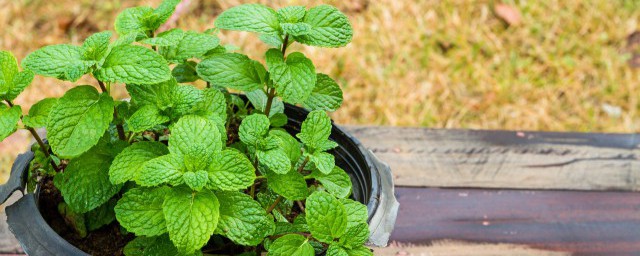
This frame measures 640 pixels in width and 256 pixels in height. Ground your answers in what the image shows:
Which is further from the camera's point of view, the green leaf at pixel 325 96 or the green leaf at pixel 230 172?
the green leaf at pixel 325 96

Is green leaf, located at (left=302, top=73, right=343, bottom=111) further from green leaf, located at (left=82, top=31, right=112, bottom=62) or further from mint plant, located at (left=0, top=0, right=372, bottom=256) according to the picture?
green leaf, located at (left=82, top=31, right=112, bottom=62)

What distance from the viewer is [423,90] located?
5.88ft

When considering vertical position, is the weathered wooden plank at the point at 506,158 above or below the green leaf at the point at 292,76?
below

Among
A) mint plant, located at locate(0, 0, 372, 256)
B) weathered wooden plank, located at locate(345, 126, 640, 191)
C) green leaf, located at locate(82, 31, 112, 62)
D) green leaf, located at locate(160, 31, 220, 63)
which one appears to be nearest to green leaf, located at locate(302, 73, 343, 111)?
mint plant, located at locate(0, 0, 372, 256)

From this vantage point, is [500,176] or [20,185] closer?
[20,185]

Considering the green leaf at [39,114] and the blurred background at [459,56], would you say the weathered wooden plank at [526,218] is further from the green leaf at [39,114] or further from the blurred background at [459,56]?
the blurred background at [459,56]

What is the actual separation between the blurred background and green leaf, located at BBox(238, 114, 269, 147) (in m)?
1.02

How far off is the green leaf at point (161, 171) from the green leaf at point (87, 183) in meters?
0.10

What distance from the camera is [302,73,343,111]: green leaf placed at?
76cm

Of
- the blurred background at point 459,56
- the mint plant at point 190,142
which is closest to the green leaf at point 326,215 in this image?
the mint plant at point 190,142

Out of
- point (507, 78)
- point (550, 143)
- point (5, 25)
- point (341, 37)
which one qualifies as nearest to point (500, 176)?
point (550, 143)

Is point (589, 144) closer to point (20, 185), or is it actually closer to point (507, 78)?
point (507, 78)

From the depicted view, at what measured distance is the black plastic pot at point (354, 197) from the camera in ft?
2.23

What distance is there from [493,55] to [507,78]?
9cm
